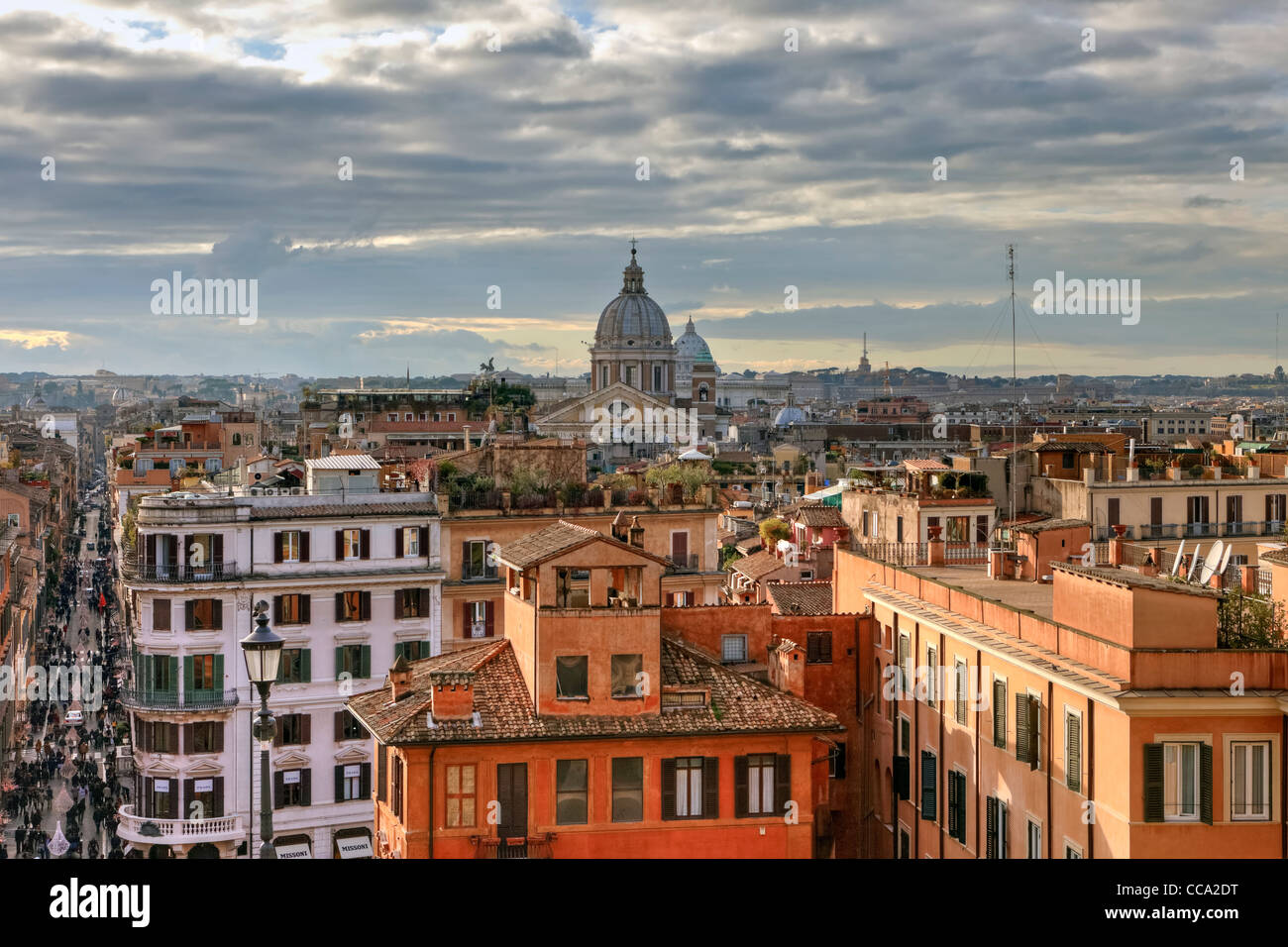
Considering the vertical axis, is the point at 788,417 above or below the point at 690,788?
above

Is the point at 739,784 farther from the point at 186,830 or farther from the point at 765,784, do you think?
the point at 186,830

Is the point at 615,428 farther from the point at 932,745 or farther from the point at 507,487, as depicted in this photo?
the point at 932,745

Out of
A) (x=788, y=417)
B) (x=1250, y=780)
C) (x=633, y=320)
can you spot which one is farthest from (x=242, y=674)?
(x=633, y=320)

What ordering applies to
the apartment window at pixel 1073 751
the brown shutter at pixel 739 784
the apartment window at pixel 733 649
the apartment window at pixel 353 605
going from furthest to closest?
the apartment window at pixel 353 605, the apartment window at pixel 733 649, the brown shutter at pixel 739 784, the apartment window at pixel 1073 751

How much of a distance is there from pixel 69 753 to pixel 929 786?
23.2 meters

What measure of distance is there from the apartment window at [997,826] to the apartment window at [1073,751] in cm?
139

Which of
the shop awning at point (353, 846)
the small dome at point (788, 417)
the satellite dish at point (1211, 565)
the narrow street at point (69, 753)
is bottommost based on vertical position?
the narrow street at point (69, 753)

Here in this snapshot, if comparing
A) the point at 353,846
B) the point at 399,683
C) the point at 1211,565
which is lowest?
the point at 353,846

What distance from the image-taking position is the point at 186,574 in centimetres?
2258

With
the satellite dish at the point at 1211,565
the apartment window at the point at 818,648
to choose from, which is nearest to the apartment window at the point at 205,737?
the apartment window at the point at 818,648

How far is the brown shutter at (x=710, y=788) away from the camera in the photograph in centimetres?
1324

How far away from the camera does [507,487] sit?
2497 cm

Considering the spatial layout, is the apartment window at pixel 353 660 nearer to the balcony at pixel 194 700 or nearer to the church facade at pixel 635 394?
the balcony at pixel 194 700
